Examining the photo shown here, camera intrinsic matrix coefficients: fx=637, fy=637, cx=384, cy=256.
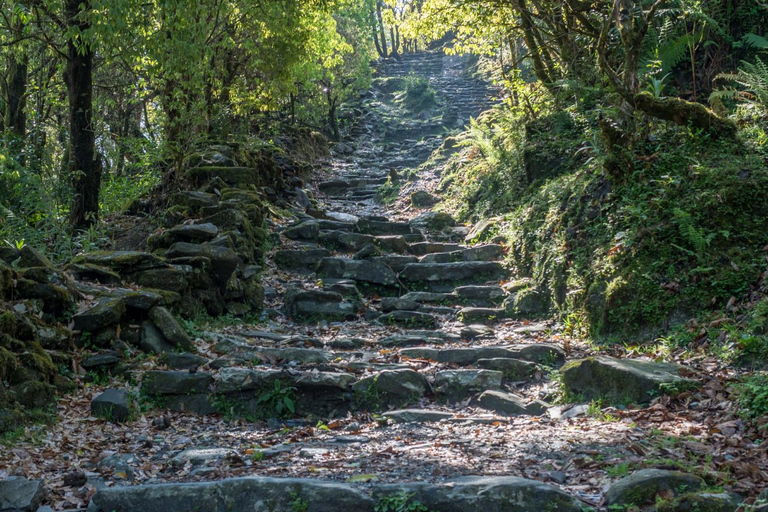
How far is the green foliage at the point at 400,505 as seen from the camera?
3.38m

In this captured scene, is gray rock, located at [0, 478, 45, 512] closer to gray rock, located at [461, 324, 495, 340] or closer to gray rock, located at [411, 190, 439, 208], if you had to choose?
gray rock, located at [461, 324, 495, 340]

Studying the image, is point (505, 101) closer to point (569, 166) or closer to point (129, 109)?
point (569, 166)

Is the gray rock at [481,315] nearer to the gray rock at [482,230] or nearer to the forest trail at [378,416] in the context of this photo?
the forest trail at [378,416]

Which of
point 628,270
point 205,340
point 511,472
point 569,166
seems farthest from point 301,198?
point 511,472

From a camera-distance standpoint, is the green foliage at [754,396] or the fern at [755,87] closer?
the green foliage at [754,396]

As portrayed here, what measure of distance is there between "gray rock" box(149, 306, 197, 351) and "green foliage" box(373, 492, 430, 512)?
367 centimetres

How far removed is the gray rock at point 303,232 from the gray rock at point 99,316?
5.05 m

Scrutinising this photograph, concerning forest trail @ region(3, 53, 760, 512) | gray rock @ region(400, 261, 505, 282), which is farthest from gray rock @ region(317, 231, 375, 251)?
gray rock @ region(400, 261, 505, 282)

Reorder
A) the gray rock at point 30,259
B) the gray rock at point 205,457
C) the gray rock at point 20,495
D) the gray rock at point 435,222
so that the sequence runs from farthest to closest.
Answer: the gray rock at point 435,222 < the gray rock at point 30,259 < the gray rock at point 205,457 < the gray rock at point 20,495

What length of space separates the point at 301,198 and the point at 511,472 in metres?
10.6

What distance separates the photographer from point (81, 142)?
935 centimetres

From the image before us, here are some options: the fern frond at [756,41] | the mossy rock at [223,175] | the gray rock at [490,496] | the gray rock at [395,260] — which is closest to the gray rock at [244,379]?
the gray rock at [490,496]

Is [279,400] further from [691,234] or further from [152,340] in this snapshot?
[691,234]

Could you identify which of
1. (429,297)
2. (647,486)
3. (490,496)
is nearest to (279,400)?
(490,496)
